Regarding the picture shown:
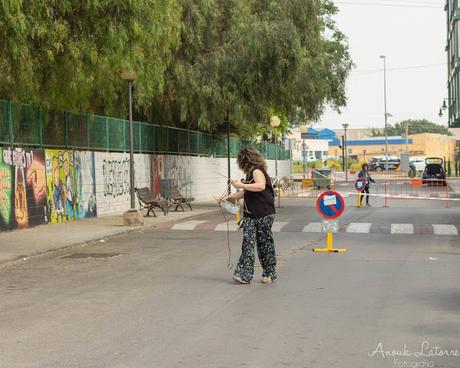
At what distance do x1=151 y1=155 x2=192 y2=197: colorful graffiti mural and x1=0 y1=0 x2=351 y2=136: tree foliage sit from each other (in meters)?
1.74

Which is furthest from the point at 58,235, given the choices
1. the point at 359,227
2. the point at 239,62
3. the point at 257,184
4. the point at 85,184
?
the point at 239,62

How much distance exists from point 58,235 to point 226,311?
11626 millimetres

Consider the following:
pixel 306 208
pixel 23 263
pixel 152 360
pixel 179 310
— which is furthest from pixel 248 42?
pixel 152 360

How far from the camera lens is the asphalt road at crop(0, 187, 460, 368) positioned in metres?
7.43

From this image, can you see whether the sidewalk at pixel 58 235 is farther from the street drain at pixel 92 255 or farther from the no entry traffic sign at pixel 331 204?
the no entry traffic sign at pixel 331 204

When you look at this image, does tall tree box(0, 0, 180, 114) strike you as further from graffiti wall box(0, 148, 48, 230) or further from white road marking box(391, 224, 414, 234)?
white road marking box(391, 224, 414, 234)

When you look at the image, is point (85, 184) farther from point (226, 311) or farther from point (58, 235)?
point (226, 311)

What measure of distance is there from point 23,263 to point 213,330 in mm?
7659

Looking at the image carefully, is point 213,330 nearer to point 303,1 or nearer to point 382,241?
point 382,241

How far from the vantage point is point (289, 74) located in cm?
3281

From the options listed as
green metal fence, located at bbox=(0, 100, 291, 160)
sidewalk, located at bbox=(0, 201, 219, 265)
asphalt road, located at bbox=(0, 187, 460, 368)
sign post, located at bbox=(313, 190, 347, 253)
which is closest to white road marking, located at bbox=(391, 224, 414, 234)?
asphalt road, located at bbox=(0, 187, 460, 368)

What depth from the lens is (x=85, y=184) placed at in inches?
1077

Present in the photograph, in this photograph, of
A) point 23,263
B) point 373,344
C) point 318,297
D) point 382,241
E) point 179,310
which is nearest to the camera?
point 373,344

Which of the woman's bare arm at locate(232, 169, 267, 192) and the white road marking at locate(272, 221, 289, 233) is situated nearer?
the woman's bare arm at locate(232, 169, 267, 192)
